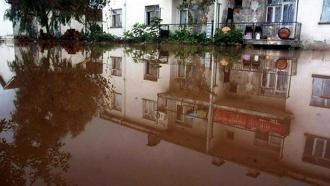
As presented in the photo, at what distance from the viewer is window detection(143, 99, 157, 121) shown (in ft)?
9.18

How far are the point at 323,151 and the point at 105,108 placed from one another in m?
1.92

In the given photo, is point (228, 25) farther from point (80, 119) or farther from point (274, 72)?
point (80, 119)

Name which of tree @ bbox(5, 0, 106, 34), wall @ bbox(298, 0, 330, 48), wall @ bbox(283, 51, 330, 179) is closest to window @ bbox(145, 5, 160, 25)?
tree @ bbox(5, 0, 106, 34)

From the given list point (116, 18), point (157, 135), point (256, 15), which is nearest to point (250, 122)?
point (157, 135)

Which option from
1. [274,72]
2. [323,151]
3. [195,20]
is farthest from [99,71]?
[195,20]

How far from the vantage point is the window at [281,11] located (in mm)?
14281

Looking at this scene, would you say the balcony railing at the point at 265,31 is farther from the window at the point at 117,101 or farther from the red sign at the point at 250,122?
the red sign at the point at 250,122

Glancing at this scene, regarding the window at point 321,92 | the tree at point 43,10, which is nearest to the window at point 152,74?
the window at point 321,92

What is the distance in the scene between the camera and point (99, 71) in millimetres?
5551

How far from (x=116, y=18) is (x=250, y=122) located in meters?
19.7

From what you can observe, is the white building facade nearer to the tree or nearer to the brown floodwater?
the tree

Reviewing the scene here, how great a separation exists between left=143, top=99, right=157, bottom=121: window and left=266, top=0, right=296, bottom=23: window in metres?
12.7

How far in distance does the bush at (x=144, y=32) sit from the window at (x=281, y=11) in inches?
235

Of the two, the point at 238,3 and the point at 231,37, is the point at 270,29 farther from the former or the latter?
the point at 238,3
